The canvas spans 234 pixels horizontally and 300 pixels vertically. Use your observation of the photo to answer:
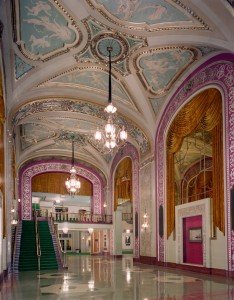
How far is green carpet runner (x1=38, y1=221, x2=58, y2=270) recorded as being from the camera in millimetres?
13609

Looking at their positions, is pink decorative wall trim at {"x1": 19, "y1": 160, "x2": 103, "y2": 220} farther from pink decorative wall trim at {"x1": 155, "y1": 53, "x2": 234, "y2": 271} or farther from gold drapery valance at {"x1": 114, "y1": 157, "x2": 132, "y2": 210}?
pink decorative wall trim at {"x1": 155, "y1": 53, "x2": 234, "y2": 271}

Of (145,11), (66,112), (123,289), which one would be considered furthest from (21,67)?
(123,289)

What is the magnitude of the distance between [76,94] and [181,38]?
16.7ft

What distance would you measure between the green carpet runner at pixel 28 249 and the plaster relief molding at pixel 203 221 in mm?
5268

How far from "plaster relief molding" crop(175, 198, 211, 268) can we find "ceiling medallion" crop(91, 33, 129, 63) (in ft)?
16.9

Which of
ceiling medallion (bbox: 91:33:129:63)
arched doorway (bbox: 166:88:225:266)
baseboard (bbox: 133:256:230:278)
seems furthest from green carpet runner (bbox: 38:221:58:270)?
ceiling medallion (bbox: 91:33:129:63)

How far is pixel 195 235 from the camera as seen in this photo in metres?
12.1

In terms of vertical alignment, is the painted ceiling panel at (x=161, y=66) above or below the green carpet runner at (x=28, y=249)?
above

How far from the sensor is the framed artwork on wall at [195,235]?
1182cm

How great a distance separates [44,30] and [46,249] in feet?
30.6

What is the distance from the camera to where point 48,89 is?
1269 centimetres

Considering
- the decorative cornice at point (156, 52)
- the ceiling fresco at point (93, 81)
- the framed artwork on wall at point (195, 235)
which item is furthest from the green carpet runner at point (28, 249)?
the decorative cornice at point (156, 52)

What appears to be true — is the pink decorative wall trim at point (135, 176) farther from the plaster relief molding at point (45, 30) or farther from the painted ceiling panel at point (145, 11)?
the painted ceiling panel at point (145, 11)

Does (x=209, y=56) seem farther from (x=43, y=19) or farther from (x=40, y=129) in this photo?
(x=40, y=129)
